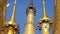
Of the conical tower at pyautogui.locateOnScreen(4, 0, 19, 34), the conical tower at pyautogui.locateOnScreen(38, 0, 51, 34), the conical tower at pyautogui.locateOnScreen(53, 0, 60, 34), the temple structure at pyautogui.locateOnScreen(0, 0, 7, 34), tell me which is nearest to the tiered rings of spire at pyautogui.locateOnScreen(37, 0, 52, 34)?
the conical tower at pyautogui.locateOnScreen(38, 0, 51, 34)

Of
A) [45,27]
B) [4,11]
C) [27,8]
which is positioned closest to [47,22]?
[45,27]

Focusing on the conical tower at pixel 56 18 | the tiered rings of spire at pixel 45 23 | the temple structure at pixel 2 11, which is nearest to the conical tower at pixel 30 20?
the tiered rings of spire at pixel 45 23

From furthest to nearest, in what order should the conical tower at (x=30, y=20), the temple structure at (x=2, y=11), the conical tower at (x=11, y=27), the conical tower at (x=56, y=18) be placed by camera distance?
the temple structure at (x=2, y=11) < the conical tower at (x=56, y=18) < the conical tower at (x=11, y=27) < the conical tower at (x=30, y=20)

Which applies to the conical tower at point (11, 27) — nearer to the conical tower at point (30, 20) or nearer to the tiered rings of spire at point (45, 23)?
the conical tower at point (30, 20)

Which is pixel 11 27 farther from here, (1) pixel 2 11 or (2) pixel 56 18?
(2) pixel 56 18

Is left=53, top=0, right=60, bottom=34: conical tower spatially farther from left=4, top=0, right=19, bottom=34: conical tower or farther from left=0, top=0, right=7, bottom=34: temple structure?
left=0, top=0, right=7, bottom=34: temple structure

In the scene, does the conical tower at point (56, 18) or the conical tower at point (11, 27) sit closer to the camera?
the conical tower at point (11, 27)

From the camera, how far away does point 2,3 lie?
14.0 metres

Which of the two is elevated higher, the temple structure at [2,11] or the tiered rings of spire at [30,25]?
Result: the temple structure at [2,11]

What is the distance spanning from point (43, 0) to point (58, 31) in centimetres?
259

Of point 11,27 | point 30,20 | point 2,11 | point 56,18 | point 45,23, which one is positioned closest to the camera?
point 11,27

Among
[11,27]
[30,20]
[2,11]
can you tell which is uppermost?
[2,11]

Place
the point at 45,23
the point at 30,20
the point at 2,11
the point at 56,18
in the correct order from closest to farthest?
the point at 45,23 → the point at 30,20 → the point at 56,18 → the point at 2,11

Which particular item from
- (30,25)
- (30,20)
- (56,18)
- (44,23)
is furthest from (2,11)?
(56,18)
